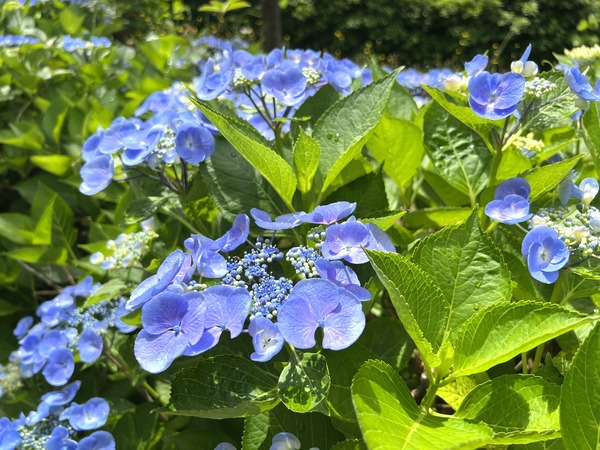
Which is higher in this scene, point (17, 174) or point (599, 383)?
point (599, 383)

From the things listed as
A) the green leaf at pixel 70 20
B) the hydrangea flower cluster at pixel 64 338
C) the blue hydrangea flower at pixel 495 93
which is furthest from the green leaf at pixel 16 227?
the blue hydrangea flower at pixel 495 93

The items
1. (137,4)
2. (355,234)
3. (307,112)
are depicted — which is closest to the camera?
(355,234)

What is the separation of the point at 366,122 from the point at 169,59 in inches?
63.7

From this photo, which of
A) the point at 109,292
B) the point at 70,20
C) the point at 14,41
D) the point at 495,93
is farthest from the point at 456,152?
the point at 70,20

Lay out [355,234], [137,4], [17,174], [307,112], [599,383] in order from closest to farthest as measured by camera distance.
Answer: [599,383]
[355,234]
[307,112]
[17,174]
[137,4]

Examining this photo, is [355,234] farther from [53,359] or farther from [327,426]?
[53,359]

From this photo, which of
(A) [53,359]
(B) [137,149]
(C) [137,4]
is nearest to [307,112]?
(B) [137,149]

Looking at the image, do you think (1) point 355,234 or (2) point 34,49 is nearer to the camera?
(1) point 355,234

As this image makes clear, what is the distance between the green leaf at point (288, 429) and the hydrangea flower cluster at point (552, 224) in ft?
1.28

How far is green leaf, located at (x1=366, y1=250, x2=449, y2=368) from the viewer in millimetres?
728

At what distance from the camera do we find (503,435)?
28.1 inches

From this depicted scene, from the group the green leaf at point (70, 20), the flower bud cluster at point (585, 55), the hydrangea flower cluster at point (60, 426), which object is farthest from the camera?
the green leaf at point (70, 20)

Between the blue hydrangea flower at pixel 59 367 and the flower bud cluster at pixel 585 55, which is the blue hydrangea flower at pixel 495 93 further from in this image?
the blue hydrangea flower at pixel 59 367

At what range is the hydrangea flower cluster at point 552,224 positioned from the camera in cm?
83
